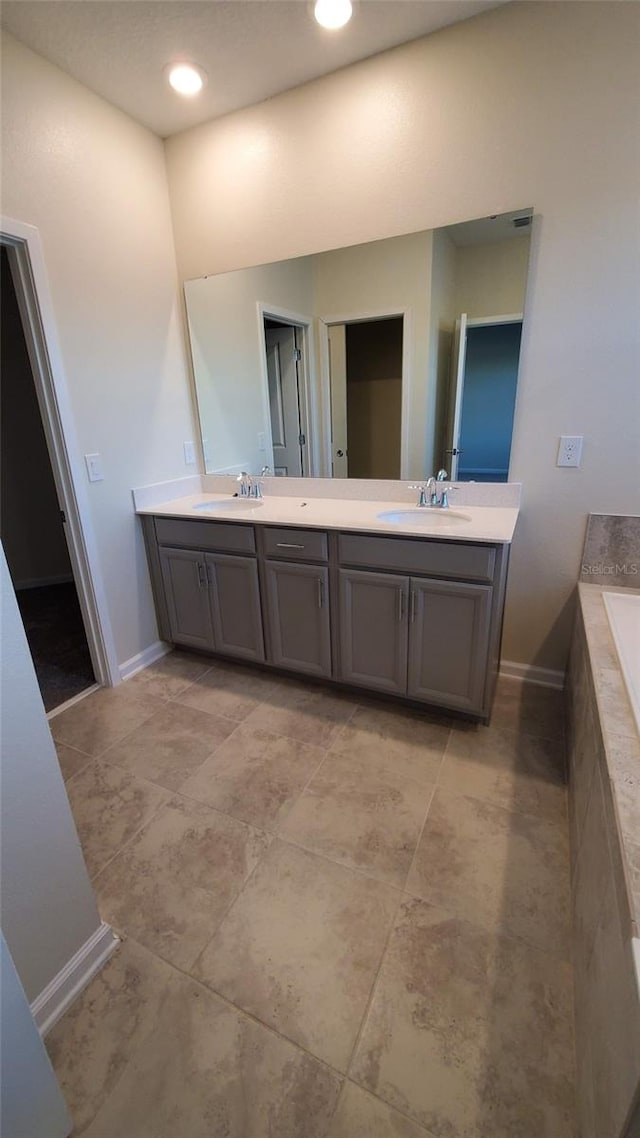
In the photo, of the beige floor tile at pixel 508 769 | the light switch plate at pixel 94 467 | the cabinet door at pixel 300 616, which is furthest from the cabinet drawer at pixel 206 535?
the beige floor tile at pixel 508 769

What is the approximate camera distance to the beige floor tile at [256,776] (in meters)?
1.59

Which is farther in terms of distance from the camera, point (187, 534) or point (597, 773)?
point (187, 534)

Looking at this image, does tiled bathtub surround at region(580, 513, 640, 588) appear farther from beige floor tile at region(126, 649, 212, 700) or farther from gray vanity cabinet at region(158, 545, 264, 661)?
beige floor tile at region(126, 649, 212, 700)

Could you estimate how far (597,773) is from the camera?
1101 millimetres

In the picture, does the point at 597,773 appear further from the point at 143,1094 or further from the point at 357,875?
the point at 143,1094

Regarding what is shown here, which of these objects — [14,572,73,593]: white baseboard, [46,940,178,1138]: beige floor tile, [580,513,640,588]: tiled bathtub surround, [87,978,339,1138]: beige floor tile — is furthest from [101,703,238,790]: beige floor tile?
[14,572,73,593]: white baseboard

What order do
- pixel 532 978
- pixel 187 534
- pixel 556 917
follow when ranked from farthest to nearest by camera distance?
pixel 187 534
pixel 556 917
pixel 532 978

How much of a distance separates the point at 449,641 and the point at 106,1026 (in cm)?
147

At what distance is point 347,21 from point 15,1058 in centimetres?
293

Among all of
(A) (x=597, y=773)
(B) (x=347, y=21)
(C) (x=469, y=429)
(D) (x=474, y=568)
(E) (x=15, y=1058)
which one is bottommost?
(E) (x=15, y=1058)

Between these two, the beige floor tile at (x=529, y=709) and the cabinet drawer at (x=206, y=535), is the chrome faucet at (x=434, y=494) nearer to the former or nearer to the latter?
the cabinet drawer at (x=206, y=535)

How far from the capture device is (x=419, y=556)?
5.83 ft

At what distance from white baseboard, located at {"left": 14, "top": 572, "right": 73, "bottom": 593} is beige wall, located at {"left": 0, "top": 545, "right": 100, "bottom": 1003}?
10.8ft

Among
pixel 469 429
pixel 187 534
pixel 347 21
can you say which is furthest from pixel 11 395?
pixel 469 429
